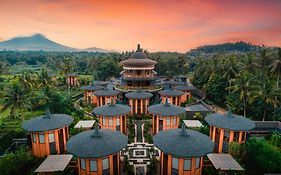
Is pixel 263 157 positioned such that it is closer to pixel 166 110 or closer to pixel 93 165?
pixel 166 110

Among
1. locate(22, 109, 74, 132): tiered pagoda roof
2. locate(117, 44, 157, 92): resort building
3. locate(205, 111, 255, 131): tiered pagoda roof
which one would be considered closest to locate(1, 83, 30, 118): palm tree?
locate(22, 109, 74, 132): tiered pagoda roof

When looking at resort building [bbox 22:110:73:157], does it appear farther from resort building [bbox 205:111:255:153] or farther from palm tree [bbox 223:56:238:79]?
palm tree [bbox 223:56:238:79]

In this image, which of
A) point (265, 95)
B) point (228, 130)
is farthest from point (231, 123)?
point (265, 95)

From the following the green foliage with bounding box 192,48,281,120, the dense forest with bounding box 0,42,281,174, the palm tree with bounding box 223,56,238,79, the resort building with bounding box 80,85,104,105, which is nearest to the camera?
the dense forest with bounding box 0,42,281,174

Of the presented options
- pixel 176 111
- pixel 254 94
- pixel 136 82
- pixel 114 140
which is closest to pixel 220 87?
pixel 254 94

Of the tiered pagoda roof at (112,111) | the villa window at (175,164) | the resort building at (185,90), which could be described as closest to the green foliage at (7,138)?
the tiered pagoda roof at (112,111)

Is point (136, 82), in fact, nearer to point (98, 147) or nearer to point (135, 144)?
point (135, 144)
